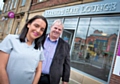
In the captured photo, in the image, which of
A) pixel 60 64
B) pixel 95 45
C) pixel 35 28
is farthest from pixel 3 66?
pixel 95 45

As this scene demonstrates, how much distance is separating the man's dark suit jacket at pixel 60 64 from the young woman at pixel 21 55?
2.32ft

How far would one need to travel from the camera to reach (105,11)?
5238 millimetres

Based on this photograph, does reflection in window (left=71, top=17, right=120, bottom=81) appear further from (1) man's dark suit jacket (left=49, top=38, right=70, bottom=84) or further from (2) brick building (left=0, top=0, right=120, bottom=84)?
(1) man's dark suit jacket (left=49, top=38, right=70, bottom=84)

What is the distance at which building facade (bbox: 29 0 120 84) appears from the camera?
479 centimetres

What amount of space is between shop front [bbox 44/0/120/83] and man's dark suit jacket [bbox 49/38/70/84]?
238 centimetres

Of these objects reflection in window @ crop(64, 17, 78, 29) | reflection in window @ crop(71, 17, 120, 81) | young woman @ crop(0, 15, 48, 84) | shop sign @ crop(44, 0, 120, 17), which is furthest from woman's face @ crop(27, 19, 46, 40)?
reflection in window @ crop(64, 17, 78, 29)

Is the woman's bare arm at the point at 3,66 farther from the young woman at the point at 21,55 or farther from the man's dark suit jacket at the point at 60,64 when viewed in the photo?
the man's dark suit jacket at the point at 60,64

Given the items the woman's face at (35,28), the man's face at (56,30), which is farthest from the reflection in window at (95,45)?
the woman's face at (35,28)

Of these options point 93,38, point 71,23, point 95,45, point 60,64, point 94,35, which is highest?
point 71,23

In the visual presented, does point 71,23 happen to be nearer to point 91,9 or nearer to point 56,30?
point 91,9

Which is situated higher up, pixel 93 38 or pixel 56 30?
pixel 93 38

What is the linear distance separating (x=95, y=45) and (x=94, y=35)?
40 centimetres

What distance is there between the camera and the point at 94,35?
222 inches

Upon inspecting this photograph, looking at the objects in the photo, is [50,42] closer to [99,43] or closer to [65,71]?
[65,71]
